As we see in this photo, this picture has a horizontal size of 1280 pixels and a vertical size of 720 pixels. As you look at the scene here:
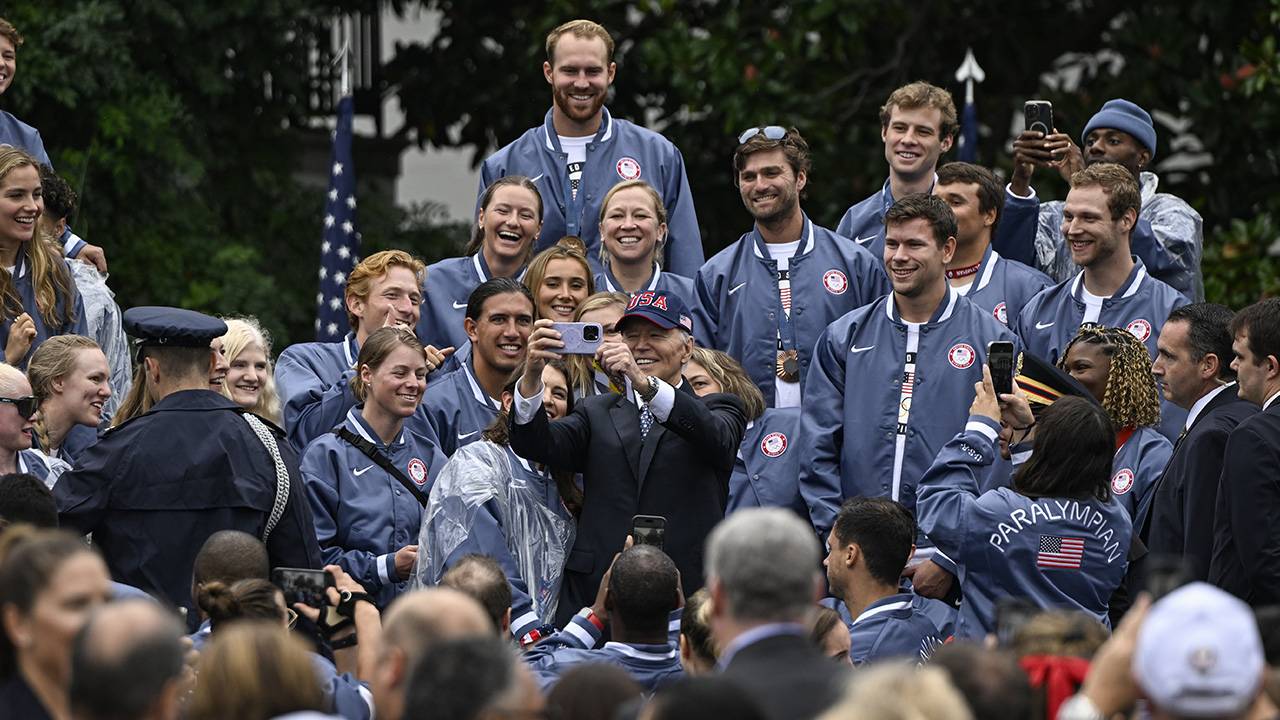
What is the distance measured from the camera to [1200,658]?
14.0ft

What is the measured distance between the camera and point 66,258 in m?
9.29

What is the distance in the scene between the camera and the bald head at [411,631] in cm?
474

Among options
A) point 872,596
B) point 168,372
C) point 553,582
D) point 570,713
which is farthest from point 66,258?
point 570,713

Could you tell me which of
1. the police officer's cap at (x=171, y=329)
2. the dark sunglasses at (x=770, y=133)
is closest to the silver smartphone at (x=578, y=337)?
the police officer's cap at (x=171, y=329)

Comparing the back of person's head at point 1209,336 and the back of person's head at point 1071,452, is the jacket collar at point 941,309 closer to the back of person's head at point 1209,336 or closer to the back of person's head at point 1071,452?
the back of person's head at point 1209,336

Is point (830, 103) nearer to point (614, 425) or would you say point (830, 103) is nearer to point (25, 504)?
point (614, 425)

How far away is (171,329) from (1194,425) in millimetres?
3741

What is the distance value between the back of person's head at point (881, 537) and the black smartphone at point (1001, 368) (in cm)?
70

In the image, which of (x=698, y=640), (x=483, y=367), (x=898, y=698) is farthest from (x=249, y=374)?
(x=898, y=698)

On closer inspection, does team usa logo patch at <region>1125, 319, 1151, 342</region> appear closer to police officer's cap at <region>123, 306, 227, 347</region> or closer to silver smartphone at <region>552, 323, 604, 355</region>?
silver smartphone at <region>552, 323, 604, 355</region>

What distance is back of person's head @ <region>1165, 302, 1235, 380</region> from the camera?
7.77m

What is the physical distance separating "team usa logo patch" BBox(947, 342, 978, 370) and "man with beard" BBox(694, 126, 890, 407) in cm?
93

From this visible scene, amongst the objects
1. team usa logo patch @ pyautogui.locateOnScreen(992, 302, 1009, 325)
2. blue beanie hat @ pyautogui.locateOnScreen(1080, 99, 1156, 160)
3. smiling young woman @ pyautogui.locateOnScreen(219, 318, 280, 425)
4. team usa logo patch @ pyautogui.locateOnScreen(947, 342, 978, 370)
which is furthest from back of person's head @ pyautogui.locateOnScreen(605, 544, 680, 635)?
blue beanie hat @ pyautogui.locateOnScreen(1080, 99, 1156, 160)

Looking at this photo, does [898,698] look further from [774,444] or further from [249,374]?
[249,374]
